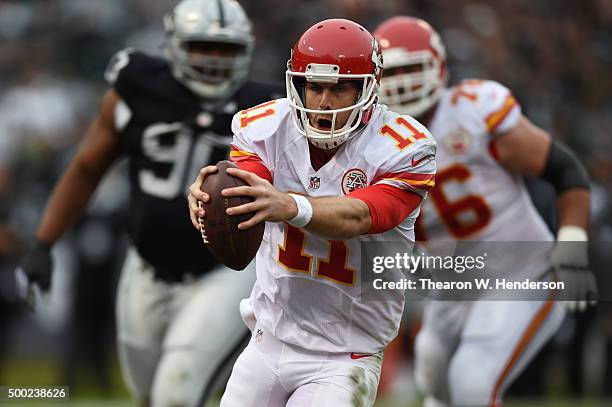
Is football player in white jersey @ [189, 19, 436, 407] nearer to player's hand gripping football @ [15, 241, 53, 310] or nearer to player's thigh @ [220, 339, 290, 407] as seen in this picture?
player's thigh @ [220, 339, 290, 407]

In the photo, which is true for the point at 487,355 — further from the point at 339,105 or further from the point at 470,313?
the point at 339,105

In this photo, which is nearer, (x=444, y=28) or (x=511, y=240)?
(x=511, y=240)

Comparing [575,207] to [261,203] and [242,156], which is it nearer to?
[242,156]

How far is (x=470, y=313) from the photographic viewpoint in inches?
205

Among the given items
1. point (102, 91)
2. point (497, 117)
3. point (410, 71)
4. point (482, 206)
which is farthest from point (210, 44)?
point (102, 91)

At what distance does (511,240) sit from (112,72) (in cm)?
194

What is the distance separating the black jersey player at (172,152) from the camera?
16.6 feet

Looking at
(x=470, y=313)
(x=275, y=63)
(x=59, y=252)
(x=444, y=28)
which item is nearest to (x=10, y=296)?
(x=59, y=252)

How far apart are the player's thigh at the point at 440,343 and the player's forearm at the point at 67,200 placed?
5.51ft

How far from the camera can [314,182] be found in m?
3.62

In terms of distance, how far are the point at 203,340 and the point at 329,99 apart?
1.66 meters

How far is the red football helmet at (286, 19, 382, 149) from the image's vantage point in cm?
354

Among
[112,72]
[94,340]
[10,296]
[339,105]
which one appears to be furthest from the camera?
[10,296]

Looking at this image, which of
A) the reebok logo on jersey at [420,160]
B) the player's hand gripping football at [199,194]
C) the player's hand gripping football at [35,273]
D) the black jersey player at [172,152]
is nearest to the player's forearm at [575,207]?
the black jersey player at [172,152]
